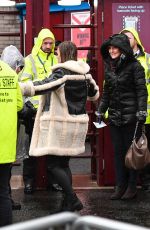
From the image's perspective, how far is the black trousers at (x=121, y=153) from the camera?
6570 mm

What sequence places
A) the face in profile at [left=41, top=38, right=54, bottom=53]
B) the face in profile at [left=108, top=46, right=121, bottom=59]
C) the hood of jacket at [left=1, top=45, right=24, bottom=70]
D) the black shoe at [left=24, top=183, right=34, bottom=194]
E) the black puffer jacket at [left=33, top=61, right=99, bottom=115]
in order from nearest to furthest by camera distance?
the black puffer jacket at [left=33, top=61, right=99, bottom=115]
the hood of jacket at [left=1, top=45, right=24, bottom=70]
the face in profile at [left=108, top=46, right=121, bottom=59]
the face in profile at [left=41, top=38, right=54, bottom=53]
the black shoe at [left=24, top=183, right=34, bottom=194]

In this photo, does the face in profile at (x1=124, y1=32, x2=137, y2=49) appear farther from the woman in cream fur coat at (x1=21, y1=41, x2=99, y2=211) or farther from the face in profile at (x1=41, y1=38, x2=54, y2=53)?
the woman in cream fur coat at (x1=21, y1=41, x2=99, y2=211)

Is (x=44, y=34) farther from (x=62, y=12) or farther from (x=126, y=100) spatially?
(x=62, y=12)

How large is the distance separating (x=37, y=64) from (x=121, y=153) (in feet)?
4.51

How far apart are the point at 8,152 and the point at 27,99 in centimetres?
211

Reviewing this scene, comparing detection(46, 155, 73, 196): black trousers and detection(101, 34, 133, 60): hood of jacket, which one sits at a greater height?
detection(101, 34, 133, 60): hood of jacket

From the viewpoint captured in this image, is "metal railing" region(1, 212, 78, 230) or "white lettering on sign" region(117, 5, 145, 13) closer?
"metal railing" region(1, 212, 78, 230)

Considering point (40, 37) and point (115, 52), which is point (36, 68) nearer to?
point (40, 37)

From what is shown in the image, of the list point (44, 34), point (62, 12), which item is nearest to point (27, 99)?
point (44, 34)

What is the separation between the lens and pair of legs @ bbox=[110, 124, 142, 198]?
658 centimetres

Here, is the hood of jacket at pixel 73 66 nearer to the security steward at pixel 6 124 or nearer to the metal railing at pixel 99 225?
the security steward at pixel 6 124

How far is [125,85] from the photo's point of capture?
6.42m

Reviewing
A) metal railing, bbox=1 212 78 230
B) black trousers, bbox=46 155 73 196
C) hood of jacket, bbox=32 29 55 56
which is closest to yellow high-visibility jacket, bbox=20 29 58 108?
hood of jacket, bbox=32 29 55 56

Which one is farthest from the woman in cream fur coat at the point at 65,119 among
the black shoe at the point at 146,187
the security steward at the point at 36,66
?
the black shoe at the point at 146,187
